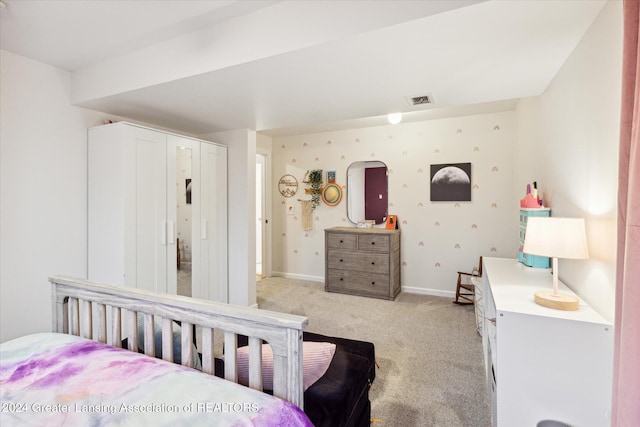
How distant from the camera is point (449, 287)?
13.0 feet

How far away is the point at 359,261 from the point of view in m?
4.02

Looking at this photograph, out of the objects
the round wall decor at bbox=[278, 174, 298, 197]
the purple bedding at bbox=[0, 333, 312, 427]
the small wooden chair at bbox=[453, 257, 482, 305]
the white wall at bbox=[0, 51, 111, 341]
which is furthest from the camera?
the round wall decor at bbox=[278, 174, 298, 197]

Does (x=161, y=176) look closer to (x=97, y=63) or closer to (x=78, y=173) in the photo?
(x=78, y=173)

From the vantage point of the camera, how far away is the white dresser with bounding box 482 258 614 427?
122 centimetres

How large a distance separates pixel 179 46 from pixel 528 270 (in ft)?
9.28

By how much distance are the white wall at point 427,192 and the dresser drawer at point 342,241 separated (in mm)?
455

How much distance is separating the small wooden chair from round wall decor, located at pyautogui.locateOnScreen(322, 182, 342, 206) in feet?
6.37

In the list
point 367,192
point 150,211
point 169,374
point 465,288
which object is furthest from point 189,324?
point 367,192

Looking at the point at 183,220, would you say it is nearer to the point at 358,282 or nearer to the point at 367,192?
the point at 358,282

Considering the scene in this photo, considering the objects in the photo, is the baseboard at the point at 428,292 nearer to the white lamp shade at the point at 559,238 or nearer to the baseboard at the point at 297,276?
the baseboard at the point at 297,276

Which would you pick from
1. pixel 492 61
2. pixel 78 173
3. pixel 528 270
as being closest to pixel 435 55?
pixel 492 61

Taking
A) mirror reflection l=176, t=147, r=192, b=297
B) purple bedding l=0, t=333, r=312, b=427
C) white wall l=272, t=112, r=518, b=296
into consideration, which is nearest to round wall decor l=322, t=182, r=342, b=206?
white wall l=272, t=112, r=518, b=296

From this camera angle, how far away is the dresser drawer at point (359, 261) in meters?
3.88

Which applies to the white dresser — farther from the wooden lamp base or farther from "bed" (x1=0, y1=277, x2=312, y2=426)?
"bed" (x1=0, y1=277, x2=312, y2=426)
